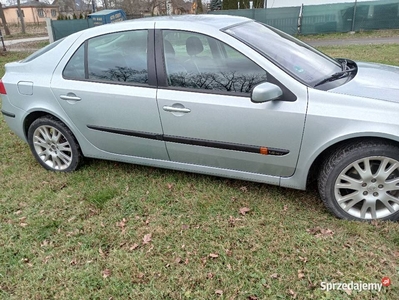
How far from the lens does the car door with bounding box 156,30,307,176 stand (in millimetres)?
2650

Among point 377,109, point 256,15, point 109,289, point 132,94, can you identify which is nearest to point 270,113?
point 377,109

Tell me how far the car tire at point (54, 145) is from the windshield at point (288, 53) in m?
2.05

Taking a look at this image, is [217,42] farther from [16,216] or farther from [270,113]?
[16,216]

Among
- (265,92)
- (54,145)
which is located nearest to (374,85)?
(265,92)

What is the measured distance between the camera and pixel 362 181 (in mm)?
2594

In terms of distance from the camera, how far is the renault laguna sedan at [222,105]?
2535 millimetres

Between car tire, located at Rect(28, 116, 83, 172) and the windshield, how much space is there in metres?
2.05

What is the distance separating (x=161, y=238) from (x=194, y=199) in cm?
58

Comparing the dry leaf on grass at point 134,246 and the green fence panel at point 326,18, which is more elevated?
the green fence panel at point 326,18

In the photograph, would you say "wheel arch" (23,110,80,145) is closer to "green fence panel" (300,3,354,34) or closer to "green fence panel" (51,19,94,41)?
"green fence panel" (51,19,94,41)

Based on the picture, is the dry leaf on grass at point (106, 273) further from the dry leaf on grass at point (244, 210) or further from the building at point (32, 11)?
the building at point (32, 11)

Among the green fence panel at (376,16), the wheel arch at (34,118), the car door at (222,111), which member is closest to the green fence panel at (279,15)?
the green fence panel at (376,16)

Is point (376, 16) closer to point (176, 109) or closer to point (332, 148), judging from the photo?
point (332, 148)

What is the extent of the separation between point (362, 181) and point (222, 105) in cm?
125
